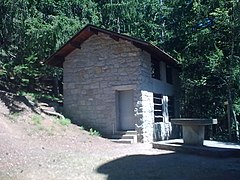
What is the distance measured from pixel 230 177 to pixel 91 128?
27.8 feet

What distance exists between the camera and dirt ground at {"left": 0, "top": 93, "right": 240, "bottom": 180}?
25.3 ft

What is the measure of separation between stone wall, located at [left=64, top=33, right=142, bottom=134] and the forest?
1683 millimetres

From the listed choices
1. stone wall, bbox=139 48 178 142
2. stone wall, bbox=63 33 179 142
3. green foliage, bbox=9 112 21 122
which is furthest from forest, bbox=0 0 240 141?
green foliage, bbox=9 112 21 122

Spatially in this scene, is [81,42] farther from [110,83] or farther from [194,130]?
[194,130]

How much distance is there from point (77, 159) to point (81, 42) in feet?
25.7

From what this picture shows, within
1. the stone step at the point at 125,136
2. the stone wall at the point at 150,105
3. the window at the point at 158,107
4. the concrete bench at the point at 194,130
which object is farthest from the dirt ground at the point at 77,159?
the window at the point at 158,107

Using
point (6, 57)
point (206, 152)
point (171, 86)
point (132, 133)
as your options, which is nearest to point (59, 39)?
point (6, 57)

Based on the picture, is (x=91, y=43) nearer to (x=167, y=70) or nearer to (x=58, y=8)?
(x=58, y=8)

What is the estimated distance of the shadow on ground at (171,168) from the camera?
7591mm

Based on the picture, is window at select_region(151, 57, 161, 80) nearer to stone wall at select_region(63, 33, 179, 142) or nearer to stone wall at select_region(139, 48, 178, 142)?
stone wall at select_region(139, 48, 178, 142)

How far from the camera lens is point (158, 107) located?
16.9 metres

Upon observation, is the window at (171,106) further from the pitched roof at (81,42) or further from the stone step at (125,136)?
the stone step at (125,136)

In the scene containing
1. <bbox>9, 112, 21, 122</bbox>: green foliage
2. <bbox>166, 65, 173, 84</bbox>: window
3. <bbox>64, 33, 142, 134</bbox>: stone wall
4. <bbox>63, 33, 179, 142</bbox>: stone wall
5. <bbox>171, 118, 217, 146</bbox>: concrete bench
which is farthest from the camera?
<bbox>166, 65, 173, 84</bbox>: window

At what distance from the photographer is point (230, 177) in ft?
24.5
